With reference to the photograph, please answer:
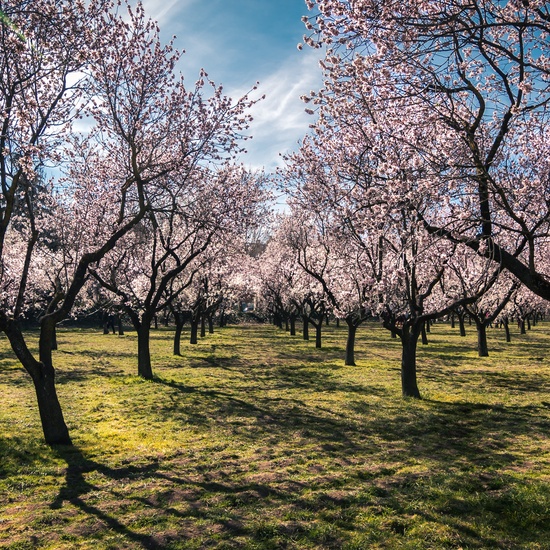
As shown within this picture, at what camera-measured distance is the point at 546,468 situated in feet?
30.6

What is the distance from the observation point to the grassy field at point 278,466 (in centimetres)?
669

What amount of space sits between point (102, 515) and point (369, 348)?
31177 mm

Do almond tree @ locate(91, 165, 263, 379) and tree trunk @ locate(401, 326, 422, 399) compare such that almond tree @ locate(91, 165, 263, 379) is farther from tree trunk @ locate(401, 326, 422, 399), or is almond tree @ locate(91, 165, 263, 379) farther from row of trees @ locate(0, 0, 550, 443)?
tree trunk @ locate(401, 326, 422, 399)

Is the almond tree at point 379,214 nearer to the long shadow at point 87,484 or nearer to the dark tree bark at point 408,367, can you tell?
the dark tree bark at point 408,367

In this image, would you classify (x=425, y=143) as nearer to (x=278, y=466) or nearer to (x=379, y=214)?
(x=379, y=214)

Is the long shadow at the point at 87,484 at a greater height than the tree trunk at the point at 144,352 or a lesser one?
lesser

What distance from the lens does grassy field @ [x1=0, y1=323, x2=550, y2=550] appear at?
6688mm

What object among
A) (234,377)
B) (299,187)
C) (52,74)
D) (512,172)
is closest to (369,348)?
(234,377)

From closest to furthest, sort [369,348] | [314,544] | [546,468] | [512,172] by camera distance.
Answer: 1. [314,544]
2. [546,468]
3. [512,172]
4. [369,348]

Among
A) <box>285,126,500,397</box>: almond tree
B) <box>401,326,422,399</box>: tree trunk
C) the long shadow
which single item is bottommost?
the long shadow

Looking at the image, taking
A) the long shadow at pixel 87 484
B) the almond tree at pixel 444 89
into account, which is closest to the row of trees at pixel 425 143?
the almond tree at pixel 444 89

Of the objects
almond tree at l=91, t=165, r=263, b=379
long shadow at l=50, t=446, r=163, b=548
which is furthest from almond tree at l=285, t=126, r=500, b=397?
long shadow at l=50, t=446, r=163, b=548

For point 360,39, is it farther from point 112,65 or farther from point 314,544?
point 112,65

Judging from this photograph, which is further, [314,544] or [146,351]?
[146,351]
